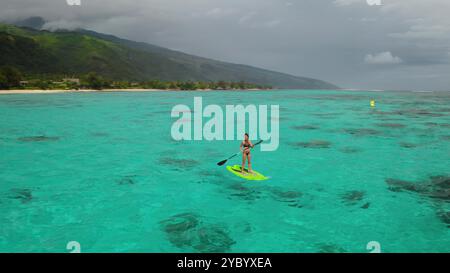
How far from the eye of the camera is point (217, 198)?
16.2 meters

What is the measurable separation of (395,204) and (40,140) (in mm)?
31402

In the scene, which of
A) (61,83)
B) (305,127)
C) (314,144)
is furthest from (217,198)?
(61,83)

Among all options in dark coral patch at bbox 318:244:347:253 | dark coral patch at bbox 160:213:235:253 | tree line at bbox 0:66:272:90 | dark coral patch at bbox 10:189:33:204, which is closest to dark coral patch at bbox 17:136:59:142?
dark coral patch at bbox 10:189:33:204

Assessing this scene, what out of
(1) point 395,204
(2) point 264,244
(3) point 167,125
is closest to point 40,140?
(3) point 167,125

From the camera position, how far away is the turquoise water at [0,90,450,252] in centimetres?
1205

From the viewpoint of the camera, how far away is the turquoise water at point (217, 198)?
475 inches

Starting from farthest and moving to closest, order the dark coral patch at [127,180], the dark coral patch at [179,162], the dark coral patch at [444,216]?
the dark coral patch at [179,162], the dark coral patch at [127,180], the dark coral patch at [444,216]

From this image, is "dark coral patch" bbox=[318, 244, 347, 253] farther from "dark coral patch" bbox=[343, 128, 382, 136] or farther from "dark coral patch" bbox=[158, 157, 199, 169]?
"dark coral patch" bbox=[343, 128, 382, 136]

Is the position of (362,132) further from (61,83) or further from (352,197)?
(61,83)

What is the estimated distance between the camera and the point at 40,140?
31.5 meters

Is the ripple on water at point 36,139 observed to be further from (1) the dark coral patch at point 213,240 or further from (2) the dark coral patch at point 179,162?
(1) the dark coral patch at point 213,240

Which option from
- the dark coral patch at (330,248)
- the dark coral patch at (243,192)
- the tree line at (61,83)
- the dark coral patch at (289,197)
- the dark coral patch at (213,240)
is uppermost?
the tree line at (61,83)

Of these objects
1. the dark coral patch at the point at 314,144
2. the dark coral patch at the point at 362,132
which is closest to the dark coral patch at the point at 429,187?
the dark coral patch at the point at 314,144
